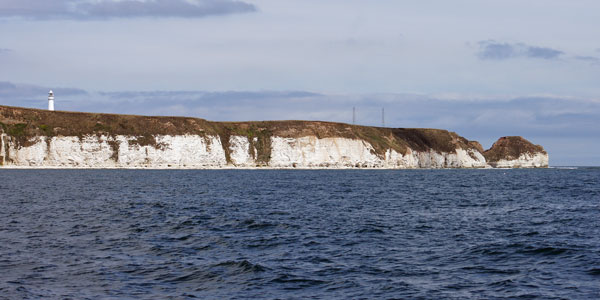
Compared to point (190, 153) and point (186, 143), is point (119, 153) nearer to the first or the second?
point (186, 143)

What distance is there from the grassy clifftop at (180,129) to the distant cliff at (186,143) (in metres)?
0.20

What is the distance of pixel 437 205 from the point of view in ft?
141

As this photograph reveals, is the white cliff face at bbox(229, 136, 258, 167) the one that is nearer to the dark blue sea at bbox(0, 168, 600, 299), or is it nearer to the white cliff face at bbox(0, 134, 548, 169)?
the white cliff face at bbox(0, 134, 548, 169)

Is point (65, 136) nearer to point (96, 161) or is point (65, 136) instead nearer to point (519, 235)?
point (96, 161)

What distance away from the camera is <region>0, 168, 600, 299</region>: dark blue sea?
648 inches

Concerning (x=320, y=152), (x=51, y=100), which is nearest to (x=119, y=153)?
(x=51, y=100)

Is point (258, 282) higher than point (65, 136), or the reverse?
point (65, 136)

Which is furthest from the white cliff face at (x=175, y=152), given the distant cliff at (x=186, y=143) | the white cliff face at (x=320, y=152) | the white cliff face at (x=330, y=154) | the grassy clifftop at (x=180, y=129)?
the white cliff face at (x=330, y=154)

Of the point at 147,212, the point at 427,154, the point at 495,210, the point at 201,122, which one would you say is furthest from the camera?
the point at 427,154

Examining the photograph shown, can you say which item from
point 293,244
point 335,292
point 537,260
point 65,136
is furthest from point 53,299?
point 65,136

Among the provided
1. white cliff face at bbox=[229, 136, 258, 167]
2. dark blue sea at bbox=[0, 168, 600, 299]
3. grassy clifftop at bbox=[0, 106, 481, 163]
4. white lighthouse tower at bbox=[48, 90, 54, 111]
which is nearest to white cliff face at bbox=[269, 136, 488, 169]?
grassy clifftop at bbox=[0, 106, 481, 163]

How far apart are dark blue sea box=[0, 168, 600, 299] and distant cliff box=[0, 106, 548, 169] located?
94422mm

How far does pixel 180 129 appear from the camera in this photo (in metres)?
144

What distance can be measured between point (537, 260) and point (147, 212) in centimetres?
2400
